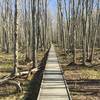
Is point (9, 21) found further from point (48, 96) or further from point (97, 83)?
point (48, 96)

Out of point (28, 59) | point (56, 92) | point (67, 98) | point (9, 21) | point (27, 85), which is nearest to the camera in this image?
point (67, 98)

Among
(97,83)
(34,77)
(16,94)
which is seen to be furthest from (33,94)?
(34,77)

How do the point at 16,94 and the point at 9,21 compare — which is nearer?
the point at 16,94

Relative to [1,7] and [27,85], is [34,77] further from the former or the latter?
[1,7]

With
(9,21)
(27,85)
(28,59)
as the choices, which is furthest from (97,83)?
(9,21)

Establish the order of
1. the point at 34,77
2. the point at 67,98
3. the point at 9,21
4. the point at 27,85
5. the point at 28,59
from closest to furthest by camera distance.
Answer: the point at 67,98
the point at 27,85
the point at 34,77
the point at 28,59
the point at 9,21

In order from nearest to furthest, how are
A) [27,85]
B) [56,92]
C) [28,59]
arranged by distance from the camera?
[56,92], [27,85], [28,59]

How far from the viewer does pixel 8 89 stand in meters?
12.4

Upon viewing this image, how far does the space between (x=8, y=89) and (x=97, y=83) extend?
160 inches

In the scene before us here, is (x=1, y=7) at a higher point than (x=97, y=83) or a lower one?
higher

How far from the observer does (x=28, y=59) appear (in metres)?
24.9

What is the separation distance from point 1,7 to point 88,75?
2815 centimetres

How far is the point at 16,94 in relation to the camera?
1175 cm

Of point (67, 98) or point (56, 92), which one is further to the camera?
point (56, 92)
